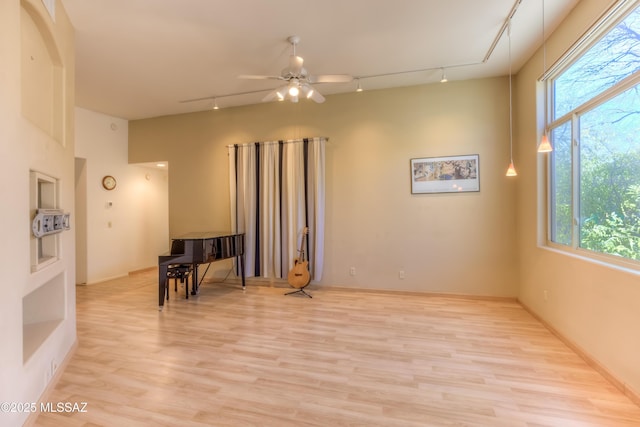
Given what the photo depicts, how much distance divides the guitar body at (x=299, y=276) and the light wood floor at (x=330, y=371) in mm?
669

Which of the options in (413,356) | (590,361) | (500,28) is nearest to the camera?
(590,361)

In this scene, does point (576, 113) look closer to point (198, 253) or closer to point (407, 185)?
point (407, 185)

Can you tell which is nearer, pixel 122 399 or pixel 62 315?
pixel 122 399

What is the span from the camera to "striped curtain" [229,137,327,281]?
15.4 feet

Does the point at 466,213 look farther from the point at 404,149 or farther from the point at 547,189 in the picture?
the point at 404,149

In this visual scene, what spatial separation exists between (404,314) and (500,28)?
11.1ft

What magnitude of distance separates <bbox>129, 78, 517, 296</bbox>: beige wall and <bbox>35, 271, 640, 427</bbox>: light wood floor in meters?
0.69

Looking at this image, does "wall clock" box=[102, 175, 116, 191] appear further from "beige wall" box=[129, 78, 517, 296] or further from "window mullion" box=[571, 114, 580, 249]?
"window mullion" box=[571, 114, 580, 249]

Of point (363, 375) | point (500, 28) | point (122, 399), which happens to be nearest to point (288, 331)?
point (363, 375)

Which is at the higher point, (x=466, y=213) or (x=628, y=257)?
(x=466, y=213)

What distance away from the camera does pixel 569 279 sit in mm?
2793

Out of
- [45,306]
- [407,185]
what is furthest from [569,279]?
[45,306]

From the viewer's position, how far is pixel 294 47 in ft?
10.6

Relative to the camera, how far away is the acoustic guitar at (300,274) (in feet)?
15.0
